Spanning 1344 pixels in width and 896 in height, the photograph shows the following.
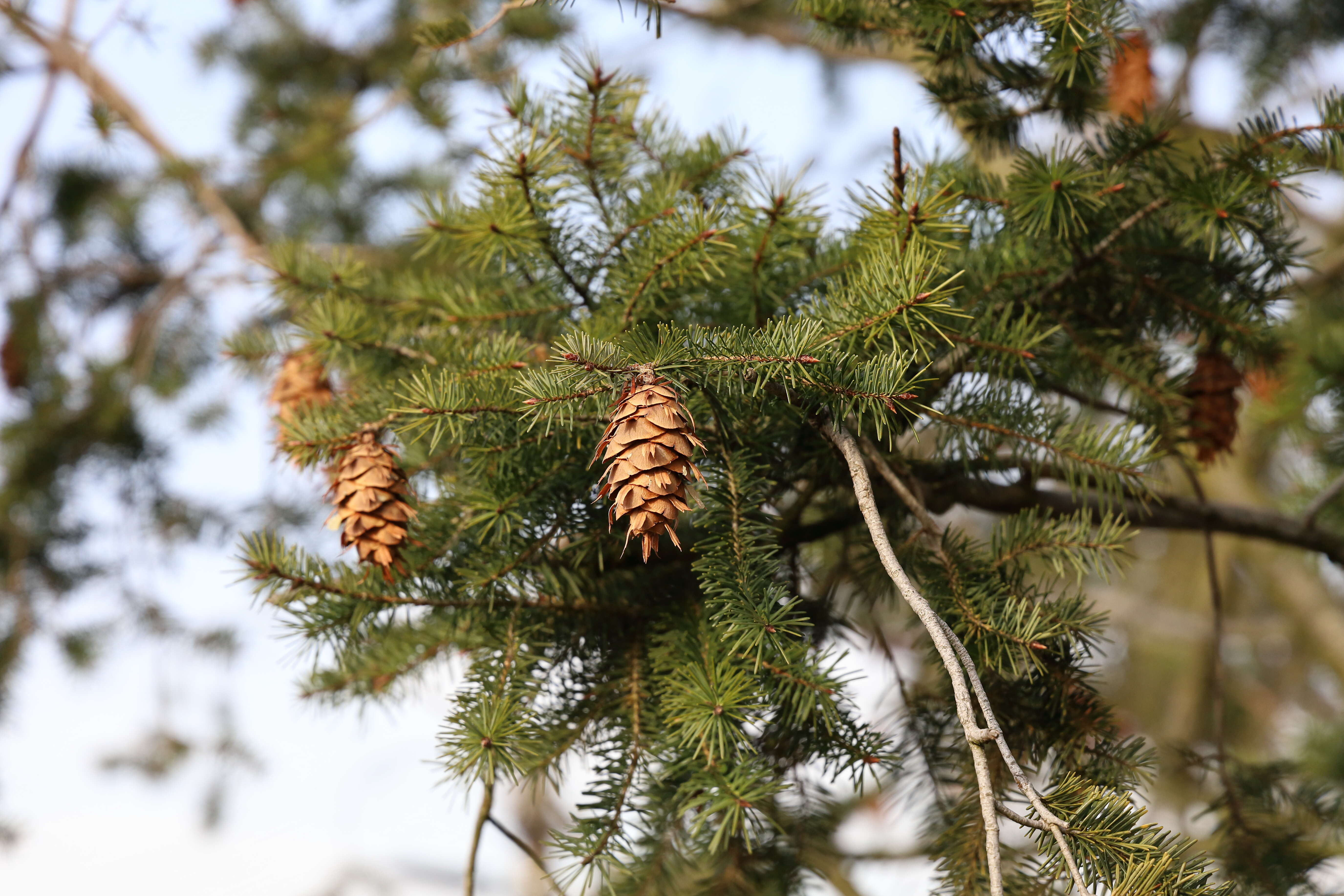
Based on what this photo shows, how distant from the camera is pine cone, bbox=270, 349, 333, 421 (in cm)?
85

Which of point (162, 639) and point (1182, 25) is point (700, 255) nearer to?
point (1182, 25)

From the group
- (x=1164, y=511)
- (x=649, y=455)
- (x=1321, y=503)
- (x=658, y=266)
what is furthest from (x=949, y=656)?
(x=1321, y=503)

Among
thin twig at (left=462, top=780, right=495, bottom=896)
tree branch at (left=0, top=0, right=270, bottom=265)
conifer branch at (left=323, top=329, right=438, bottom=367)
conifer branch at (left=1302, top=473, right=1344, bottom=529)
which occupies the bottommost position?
thin twig at (left=462, top=780, right=495, bottom=896)

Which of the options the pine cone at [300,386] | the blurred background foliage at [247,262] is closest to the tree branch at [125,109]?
the blurred background foliage at [247,262]

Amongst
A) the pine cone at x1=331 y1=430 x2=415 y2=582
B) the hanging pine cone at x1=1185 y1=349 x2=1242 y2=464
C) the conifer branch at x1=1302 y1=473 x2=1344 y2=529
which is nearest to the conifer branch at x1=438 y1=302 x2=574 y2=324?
the pine cone at x1=331 y1=430 x2=415 y2=582

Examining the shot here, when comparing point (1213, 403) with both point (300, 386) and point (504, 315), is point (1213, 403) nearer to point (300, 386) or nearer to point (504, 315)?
point (504, 315)

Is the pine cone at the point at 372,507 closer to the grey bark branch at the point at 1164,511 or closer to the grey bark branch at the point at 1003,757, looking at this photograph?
the grey bark branch at the point at 1003,757

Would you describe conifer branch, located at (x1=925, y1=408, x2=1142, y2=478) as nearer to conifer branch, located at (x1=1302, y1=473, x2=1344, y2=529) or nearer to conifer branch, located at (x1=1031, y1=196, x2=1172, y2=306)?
conifer branch, located at (x1=1031, y1=196, x2=1172, y2=306)

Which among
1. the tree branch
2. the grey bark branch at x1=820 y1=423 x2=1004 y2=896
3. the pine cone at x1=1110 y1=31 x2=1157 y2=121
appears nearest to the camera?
the grey bark branch at x1=820 y1=423 x2=1004 y2=896

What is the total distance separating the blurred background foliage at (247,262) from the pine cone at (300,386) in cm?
39

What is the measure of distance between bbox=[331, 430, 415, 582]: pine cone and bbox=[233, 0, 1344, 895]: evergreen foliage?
1.1 inches

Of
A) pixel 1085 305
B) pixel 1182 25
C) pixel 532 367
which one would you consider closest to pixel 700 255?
pixel 532 367

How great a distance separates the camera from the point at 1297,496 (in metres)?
1.33

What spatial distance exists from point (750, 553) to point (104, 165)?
6.31ft
